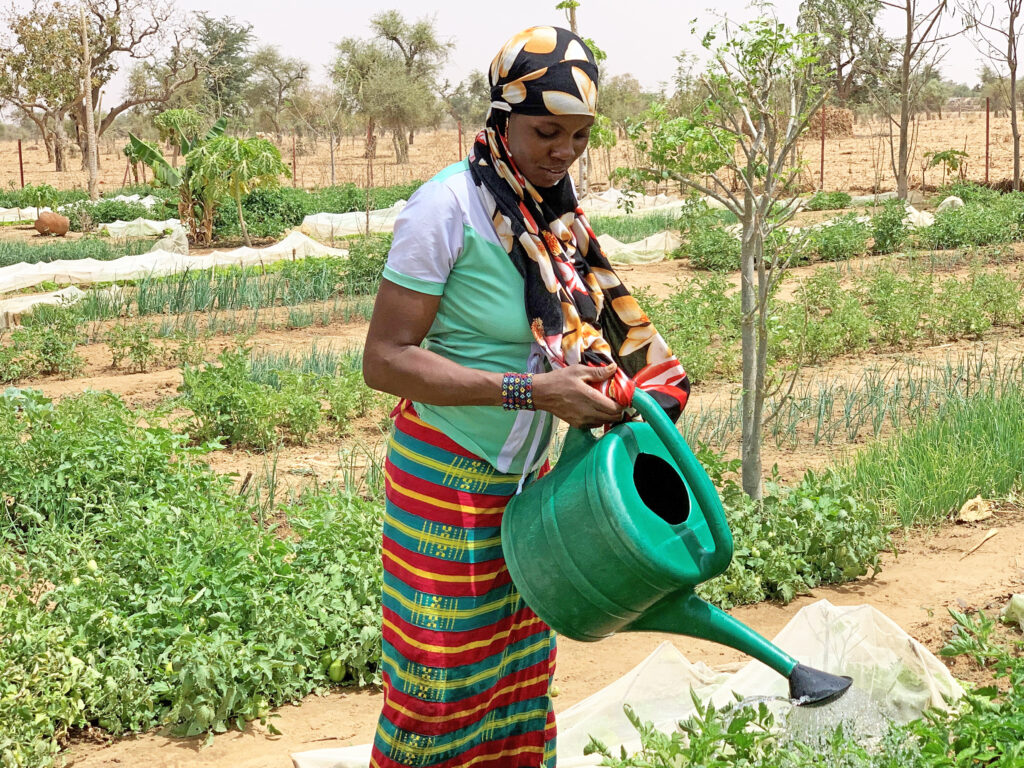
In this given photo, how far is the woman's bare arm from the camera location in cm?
157

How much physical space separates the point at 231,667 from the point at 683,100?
19033 mm

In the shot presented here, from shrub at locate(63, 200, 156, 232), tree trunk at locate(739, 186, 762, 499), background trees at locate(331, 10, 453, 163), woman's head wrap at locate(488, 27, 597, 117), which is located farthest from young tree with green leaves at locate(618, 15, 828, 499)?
background trees at locate(331, 10, 453, 163)

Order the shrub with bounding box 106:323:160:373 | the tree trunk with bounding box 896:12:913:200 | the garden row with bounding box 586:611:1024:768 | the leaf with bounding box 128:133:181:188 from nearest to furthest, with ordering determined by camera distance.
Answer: the garden row with bounding box 586:611:1024:768
the shrub with bounding box 106:323:160:373
the tree trunk with bounding box 896:12:913:200
the leaf with bounding box 128:133:181:188

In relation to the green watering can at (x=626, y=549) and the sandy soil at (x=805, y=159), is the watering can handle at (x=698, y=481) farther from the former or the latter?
the sandy soil at (x=805, y=159)

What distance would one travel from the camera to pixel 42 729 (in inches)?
98.7

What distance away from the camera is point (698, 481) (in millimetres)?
1512

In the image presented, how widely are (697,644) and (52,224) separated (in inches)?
584

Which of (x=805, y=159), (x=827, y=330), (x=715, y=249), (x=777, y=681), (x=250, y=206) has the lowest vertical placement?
(x=777, y=681)

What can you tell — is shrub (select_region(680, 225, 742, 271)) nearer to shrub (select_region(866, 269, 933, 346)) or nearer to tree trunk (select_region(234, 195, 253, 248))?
shrub (select_region(866, 269, 933, 346))

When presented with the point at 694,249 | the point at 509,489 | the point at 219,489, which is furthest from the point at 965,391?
the point at 694,249

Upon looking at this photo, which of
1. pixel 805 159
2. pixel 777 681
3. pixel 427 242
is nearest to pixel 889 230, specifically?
pixel 805 159

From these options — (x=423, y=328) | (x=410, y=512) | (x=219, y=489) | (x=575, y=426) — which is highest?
(x=423, y=328)

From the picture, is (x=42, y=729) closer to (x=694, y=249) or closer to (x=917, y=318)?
(x=917, y=318)

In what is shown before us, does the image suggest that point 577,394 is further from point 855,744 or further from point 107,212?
point 107,212
